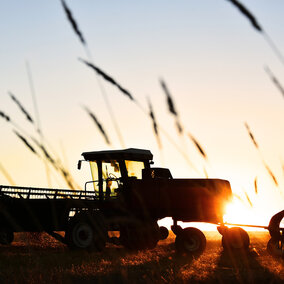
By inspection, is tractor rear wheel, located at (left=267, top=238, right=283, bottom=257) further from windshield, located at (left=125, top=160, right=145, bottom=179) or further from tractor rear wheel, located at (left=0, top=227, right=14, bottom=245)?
tractor rear wheel, located at (left=0, top=227, right=14, bottom=245)

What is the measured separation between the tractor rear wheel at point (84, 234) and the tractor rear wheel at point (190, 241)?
2.20 m

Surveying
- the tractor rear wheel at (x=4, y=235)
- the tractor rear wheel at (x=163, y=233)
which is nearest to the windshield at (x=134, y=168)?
the tractor rear wheel at (x=163, y=233)

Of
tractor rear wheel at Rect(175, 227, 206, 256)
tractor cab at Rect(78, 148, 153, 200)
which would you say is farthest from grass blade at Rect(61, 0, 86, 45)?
tractor rear wheel at Rect(175, 227, 206, 256)

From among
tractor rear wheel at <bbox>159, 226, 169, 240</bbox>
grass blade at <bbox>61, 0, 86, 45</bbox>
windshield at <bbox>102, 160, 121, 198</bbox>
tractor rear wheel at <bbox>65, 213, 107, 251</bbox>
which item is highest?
windshield at <bbox>102, 160, 121, 198</bbox>

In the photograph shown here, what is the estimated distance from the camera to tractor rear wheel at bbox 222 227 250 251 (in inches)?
477

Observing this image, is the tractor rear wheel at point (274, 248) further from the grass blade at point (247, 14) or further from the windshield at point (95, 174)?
the grass blade at point (247, 14)

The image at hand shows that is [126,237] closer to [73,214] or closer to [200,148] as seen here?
[73,214]

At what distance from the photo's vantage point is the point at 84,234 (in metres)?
12.4

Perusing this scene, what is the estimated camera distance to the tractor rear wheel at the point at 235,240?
1212 centimetres

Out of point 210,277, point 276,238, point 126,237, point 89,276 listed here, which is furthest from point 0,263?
point 276,238

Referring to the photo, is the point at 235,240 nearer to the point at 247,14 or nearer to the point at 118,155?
the point at 118,155

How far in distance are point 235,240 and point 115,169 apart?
3990 millimetres

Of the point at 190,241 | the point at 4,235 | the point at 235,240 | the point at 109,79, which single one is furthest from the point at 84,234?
the point at 109,79

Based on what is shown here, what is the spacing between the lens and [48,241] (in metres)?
15.3
